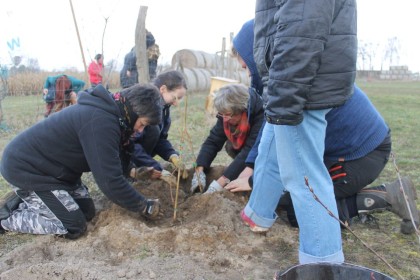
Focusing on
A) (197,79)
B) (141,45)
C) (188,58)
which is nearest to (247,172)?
(141,45)

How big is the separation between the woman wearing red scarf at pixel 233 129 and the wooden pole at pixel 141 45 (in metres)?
2.26

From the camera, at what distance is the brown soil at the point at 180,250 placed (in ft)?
7.32

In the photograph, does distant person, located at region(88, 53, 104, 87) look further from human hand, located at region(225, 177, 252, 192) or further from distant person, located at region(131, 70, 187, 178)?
human hand, located at region(225, 177, 252, 192)

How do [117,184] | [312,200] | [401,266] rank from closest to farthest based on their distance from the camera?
[312,200] < [401,266] < [117,184]

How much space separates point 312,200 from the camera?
2.01 meters

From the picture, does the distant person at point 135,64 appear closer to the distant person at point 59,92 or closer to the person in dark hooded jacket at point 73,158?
the distant person at point 59,92

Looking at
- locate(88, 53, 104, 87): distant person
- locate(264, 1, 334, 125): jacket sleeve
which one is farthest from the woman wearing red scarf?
locate(88, 53, 104, 87): distant person

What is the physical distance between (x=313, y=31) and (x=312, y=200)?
79cm

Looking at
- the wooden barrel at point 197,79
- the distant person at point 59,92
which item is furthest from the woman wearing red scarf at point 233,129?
Result: the wooden barrel at point 197,79

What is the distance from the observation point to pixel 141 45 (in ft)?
19.3

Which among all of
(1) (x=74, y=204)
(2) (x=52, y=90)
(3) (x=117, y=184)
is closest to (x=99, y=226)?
(1) (x=74, y=204)

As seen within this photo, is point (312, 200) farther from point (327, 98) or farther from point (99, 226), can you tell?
point (99, 226)

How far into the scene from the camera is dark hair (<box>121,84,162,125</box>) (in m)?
2.73

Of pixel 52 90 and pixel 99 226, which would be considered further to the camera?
pixel 52 90
